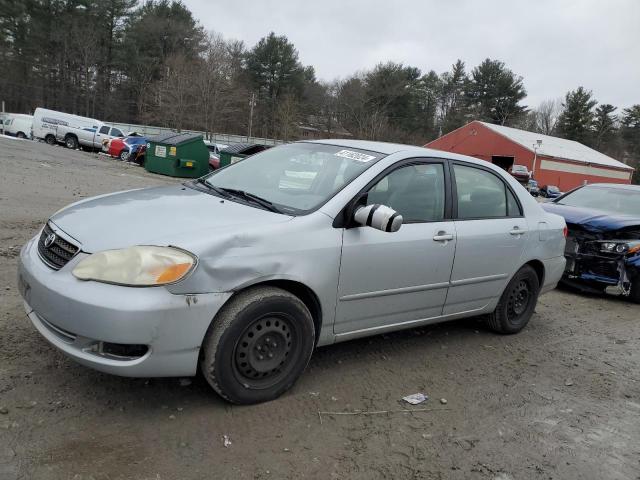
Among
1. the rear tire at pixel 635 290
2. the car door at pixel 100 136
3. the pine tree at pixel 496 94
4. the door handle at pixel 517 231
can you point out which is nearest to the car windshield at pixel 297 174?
the door handle at pixel 517 231

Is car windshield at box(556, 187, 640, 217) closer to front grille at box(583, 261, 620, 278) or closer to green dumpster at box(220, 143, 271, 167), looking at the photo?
front grille at box(583, 261, 620, 278)

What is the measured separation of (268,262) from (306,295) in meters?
0.43

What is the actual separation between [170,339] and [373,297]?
1429mm

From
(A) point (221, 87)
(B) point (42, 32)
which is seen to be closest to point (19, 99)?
(B) point (42, 32)

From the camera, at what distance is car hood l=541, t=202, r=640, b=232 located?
21.6ft

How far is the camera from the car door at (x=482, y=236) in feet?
13.4

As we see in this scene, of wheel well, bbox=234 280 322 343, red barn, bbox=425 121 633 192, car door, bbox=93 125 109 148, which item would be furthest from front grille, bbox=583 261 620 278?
red barn, bbox=425 121 633 192

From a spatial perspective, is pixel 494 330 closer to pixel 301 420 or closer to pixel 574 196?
pixel 301 420

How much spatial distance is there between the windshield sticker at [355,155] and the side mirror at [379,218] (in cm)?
59

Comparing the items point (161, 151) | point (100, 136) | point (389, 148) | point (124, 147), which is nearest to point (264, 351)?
point (389, 148)

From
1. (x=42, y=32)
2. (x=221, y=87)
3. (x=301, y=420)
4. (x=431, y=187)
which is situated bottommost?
(x=301, y=420)

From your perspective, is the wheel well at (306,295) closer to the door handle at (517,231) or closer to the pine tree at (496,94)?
the door handle at (517,231)

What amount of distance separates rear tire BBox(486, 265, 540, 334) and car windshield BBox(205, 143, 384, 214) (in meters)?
1.97

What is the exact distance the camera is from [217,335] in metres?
2.78
